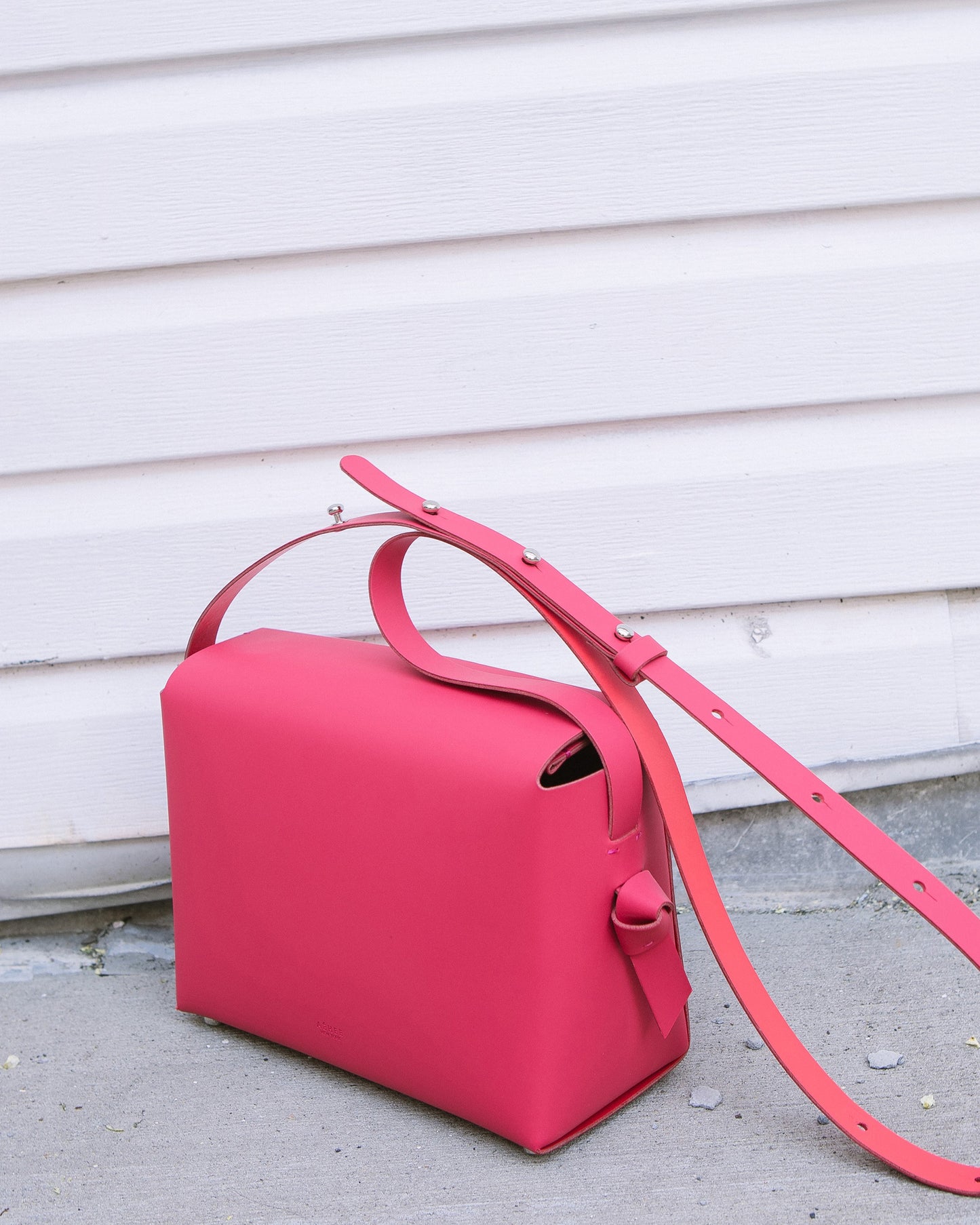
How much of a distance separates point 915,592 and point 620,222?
603 mm

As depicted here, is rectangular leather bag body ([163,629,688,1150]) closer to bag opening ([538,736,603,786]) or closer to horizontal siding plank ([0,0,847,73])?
bag opening ([538,736,603,786])

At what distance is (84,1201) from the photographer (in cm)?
97

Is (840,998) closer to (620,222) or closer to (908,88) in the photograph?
(620,222)

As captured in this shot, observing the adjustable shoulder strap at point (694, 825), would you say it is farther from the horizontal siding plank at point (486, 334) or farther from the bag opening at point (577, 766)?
the horizontal siding plank at point (486, 334)

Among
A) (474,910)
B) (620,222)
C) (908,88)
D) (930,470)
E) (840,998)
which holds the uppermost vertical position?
(908,88)

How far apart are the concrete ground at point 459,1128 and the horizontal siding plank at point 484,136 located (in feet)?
2.92

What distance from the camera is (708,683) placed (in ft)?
4.78

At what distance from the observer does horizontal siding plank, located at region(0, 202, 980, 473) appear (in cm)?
136

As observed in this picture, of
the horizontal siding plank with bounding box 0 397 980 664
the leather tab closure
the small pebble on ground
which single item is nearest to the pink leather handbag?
the leather tab closure

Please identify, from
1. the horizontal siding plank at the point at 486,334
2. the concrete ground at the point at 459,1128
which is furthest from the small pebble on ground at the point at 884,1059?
the horizontal siding plank at the point at 486,334

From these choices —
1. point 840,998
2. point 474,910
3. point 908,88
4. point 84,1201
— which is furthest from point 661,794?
point 908,88

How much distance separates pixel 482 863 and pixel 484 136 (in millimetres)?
843

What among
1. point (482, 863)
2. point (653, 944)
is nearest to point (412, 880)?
point (482, 863)

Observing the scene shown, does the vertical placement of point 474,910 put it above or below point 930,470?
below
